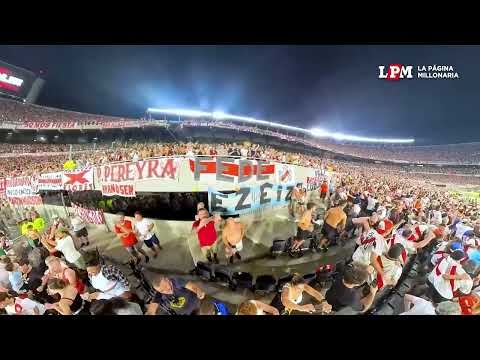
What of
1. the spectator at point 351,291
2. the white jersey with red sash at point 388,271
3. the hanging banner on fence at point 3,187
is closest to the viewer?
the spectator at point 351,291

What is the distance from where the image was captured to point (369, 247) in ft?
7.90

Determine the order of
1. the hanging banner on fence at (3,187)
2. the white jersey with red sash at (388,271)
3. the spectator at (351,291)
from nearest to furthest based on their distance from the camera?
1. the spectator at (351,291)
2. the white jersey with red sash at (388,271)
3. the hanging banner on fence at (3,187)

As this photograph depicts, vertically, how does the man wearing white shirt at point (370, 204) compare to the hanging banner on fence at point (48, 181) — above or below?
below

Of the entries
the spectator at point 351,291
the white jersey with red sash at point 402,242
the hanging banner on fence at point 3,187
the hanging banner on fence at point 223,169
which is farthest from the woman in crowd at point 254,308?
the hanging banner on fence at point 3,187

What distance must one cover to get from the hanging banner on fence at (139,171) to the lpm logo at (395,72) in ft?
6.08

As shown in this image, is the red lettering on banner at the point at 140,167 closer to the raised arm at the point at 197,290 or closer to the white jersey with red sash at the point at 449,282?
the raised arm at the point at 197,290

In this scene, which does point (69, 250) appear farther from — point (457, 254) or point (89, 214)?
point (457, 254)

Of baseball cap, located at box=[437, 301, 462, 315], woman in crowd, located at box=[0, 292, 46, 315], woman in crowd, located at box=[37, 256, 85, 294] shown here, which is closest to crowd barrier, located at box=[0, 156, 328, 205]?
woman in crowd, located at box=[37, 256, 85, 294]

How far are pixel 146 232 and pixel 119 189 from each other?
43 cm

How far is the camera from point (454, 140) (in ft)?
8.14

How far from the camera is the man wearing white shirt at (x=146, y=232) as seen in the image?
94.3 inches

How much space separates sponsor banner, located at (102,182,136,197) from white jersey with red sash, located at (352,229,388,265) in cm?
192
